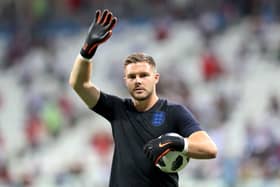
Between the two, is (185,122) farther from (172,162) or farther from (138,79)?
(138,79)

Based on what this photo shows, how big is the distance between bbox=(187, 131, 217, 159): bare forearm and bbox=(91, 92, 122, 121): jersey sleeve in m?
0.69

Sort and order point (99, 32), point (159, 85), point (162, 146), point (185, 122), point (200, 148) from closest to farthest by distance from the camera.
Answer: point (162, 146)
point (200, 148)
point (185, 122)
point (99, 32)
point (159, 85)

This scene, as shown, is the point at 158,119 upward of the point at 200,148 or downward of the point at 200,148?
upward

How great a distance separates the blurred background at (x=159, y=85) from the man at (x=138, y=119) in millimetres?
5789

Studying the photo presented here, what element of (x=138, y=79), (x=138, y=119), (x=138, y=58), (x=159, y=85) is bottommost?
(x=138, y=119)

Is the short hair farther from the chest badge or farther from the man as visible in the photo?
the chest badge

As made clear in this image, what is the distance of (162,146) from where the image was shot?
5.04 metres

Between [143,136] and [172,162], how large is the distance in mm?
320

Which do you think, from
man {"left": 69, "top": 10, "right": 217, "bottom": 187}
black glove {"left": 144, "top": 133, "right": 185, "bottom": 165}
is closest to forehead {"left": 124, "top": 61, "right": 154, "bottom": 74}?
man {"left": 69, "top": 10, "right": 217, "bottom": 187}

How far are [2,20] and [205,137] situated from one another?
13531 millimetres

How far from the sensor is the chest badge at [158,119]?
5.44m

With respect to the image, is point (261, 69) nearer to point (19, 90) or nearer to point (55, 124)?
point (55, 124)

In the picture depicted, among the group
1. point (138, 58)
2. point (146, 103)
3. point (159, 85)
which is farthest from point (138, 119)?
point (159, 85)

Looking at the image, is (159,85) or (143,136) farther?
(159,85)
